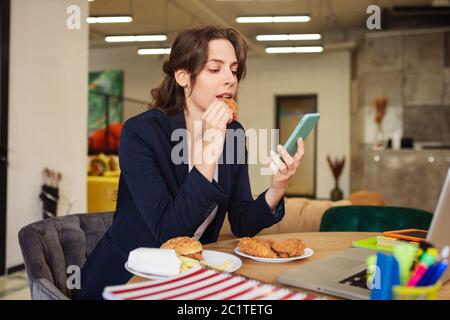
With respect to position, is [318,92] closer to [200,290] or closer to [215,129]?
[215,129]

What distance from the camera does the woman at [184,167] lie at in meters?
1.20

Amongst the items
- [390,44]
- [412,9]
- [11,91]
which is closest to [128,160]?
[11,91]

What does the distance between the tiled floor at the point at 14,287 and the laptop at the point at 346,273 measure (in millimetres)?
2854

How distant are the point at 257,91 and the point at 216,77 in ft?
A: 29.4

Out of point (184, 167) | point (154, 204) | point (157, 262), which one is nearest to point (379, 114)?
point (184, 167)

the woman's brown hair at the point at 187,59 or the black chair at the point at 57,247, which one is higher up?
the woman's brown hair at the point at 187,59

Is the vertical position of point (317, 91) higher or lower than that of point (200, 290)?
higher

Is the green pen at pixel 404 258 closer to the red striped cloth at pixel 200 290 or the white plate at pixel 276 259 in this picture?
the red striped cloth at pixel 200 290

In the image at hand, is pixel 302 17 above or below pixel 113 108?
above

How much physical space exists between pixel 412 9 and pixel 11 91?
5.58m

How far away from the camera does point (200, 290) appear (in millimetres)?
797

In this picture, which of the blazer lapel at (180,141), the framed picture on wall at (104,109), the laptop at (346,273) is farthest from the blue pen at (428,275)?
the framed picture on wall at (104,109)

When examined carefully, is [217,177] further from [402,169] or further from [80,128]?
[402,169]
